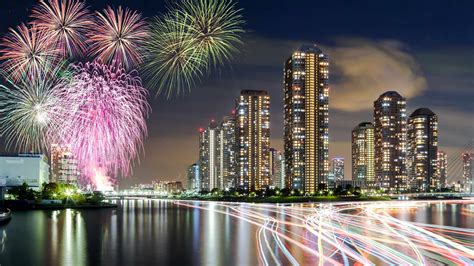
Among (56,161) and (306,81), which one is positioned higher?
(306,81)

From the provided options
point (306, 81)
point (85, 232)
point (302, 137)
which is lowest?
point (85, 232)

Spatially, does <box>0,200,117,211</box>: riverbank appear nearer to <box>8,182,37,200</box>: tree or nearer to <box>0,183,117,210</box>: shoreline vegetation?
<box>0,183,117,210</box>: shoreline vegetation

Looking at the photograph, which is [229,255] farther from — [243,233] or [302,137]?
[302,137]

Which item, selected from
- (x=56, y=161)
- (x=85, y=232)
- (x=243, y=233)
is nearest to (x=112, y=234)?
(x=85, y=232)

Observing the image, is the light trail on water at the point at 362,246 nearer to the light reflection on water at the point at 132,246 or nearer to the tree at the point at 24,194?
the light reflection on water at the point at 132,246

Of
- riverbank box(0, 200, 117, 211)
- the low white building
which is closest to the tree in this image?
riverbank box(0, 200, 117, 211)

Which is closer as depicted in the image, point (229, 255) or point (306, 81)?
point (229, 255)
